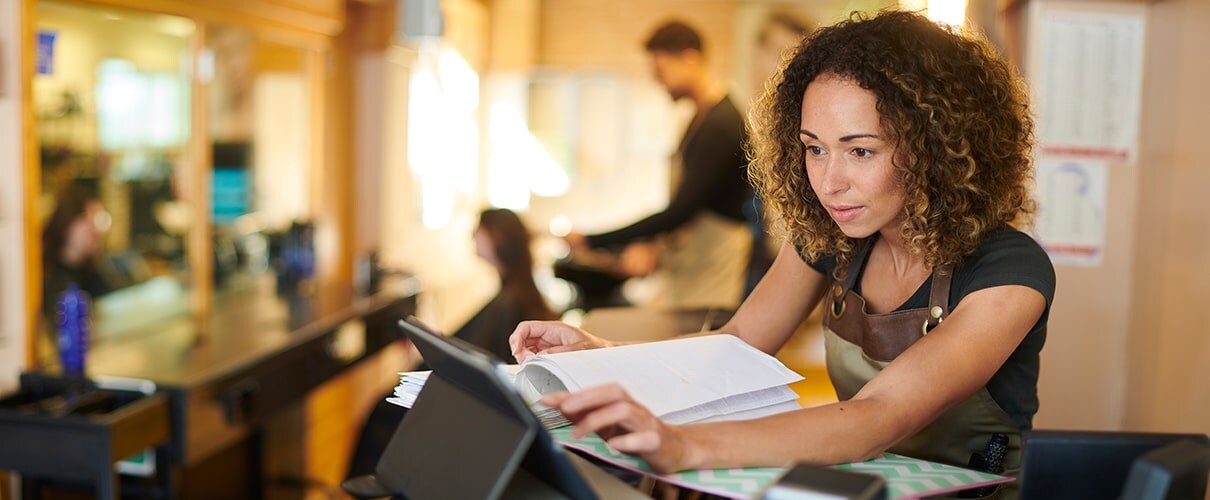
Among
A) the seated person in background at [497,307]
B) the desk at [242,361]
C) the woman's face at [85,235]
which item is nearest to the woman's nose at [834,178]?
the desk at [242,361]

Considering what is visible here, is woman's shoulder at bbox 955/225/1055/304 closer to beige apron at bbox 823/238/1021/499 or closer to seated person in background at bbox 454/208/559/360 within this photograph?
beige apron at bbox 823/238/1021/499

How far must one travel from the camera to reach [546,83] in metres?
7.82

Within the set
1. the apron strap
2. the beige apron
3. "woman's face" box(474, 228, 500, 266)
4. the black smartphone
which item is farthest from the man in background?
the black smartphone

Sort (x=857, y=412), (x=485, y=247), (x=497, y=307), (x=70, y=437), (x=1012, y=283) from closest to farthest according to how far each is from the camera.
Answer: (x=857, y=412)
(x=1012, y=283)
(x=70, y=437)
(x=497, y=307)
(x=485, y=247)

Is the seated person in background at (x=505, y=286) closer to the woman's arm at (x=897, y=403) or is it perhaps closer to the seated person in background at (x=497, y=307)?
the seated person in background at (x=497, y=307)

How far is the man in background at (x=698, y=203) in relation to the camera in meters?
3.53

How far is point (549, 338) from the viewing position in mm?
1471

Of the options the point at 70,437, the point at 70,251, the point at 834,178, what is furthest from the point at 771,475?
the point at 70,251

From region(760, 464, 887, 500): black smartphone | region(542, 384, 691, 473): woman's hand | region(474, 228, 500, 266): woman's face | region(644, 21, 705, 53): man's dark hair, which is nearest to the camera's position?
region(760, 464, 887, 500): black smartphone

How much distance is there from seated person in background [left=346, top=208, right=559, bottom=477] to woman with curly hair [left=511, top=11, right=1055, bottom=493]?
169 centimetres

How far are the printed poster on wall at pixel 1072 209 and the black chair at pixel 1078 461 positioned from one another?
6.69 ft

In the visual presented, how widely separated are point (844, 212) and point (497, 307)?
1906 mm

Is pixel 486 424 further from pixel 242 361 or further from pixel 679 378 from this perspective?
pixel 242 361

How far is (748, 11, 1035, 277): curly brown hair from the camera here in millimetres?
1383
